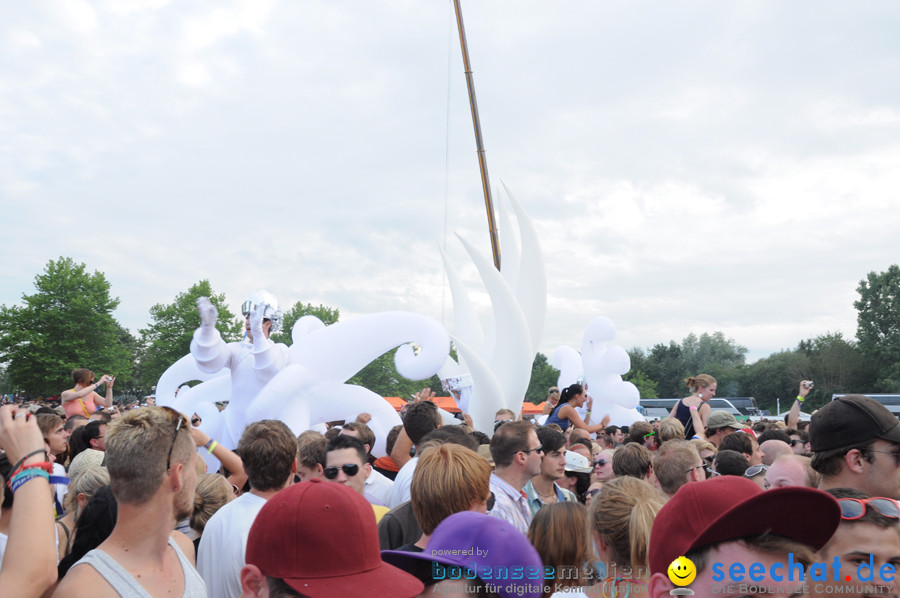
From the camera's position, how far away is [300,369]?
9.22 meters

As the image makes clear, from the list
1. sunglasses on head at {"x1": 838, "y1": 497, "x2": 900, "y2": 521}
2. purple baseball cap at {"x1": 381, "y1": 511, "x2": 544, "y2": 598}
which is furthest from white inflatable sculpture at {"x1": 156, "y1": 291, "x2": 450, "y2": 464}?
sunglasses on head at {"x1": 838, "y1": 497, "x2": 900, "y2": 521}

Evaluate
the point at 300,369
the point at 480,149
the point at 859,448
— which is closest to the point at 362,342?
the point at 300,369

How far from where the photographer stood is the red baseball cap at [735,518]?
1.61 metres

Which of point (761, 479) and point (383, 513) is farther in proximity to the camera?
point (761, 479)

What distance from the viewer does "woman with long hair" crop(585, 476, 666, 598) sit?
2.49m

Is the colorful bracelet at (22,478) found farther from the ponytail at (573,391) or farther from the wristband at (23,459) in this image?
the ponytail at (573,391)

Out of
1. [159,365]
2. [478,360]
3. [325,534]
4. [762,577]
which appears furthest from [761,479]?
[159,365]

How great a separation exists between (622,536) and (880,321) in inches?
2294

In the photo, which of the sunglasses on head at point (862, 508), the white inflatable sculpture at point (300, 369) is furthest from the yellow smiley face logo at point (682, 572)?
the white inflatable sculpture at point (300, 369)

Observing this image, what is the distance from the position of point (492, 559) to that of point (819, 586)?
95 cm

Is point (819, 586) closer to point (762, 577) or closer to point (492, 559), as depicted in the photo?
point (762, 577)

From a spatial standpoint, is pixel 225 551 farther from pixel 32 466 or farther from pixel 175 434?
pixel 32 466

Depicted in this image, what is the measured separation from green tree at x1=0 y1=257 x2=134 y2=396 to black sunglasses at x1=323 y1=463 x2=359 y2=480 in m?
35.9

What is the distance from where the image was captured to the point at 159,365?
43562mm
